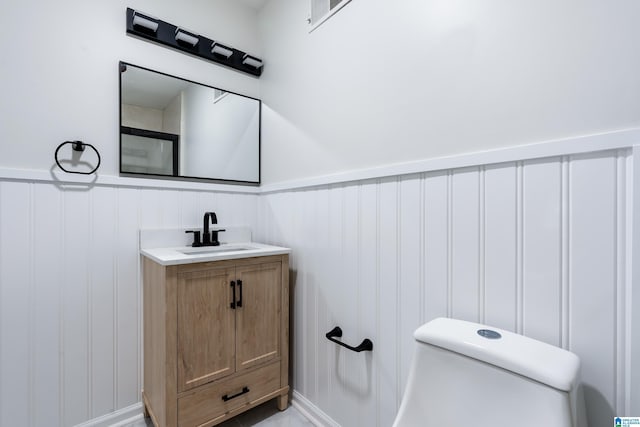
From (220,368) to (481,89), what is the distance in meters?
1.60

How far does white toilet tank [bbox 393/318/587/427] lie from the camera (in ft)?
2.19

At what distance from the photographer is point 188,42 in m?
1.73


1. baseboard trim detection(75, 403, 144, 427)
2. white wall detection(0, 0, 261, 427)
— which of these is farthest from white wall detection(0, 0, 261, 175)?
baseboard trim detection(75, 403, 144, 427)

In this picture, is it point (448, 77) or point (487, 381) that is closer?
point (487, 381)

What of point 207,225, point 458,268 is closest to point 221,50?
point 207,225

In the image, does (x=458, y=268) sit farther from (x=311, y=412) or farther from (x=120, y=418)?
(x=120, y=418)

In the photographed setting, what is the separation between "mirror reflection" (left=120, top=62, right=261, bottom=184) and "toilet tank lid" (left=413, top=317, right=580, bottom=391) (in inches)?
60.4

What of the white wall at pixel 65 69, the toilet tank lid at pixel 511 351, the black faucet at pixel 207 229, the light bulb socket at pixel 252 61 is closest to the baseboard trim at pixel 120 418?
the black faucet at pixel 207 229

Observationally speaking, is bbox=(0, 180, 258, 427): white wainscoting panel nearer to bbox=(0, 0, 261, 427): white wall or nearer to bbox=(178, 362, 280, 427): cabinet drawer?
bbox=(0, 0, 261, 427): white wall

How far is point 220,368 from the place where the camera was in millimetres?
1408

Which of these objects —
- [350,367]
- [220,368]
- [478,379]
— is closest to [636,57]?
[478,379]

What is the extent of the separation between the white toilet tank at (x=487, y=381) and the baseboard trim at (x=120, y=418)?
1462 mm

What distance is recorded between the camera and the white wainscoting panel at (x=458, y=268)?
0.77m

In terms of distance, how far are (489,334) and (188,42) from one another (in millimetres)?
2050
